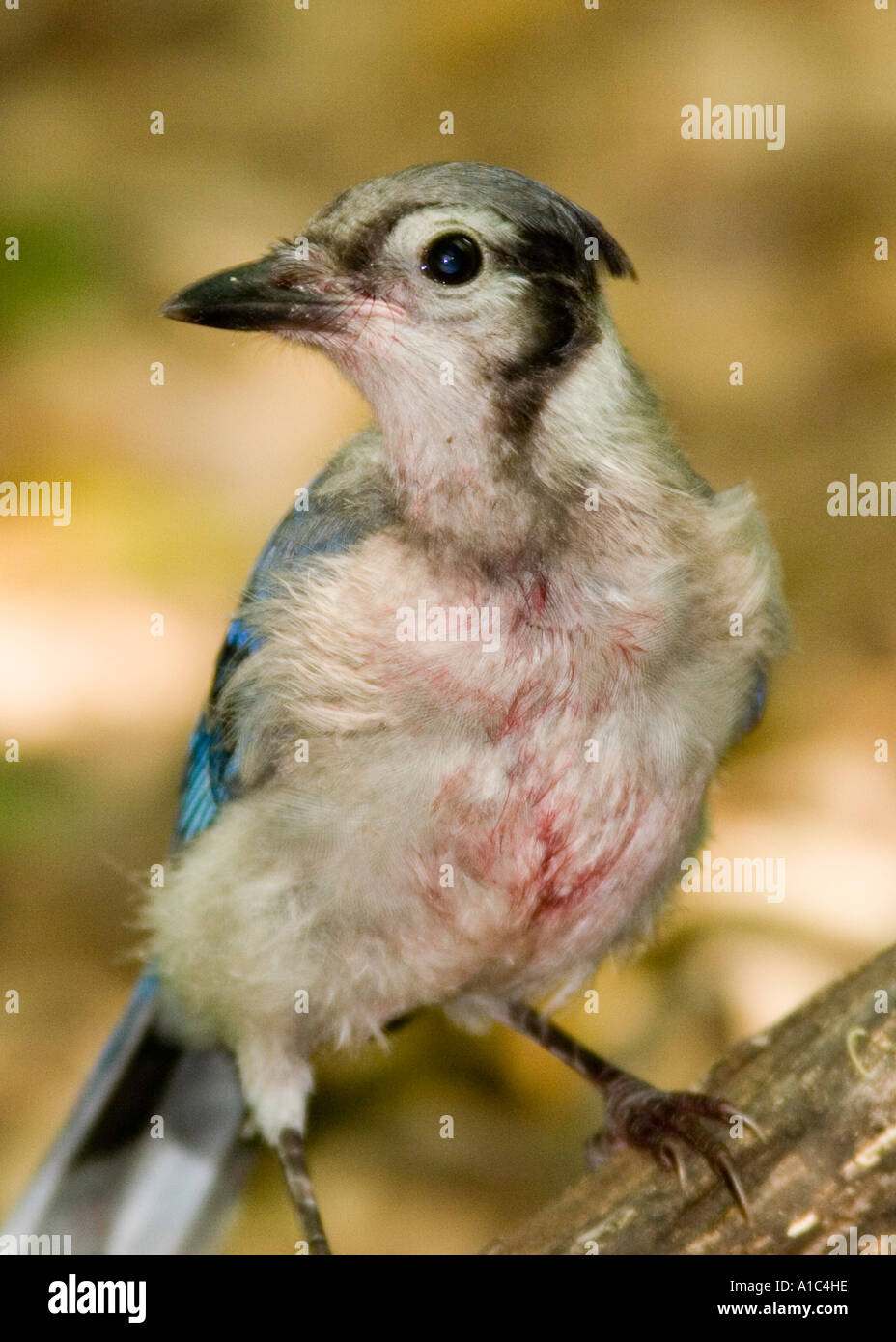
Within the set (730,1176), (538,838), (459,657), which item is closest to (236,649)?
(459,657)

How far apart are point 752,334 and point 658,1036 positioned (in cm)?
262

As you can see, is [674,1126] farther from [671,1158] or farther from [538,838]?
[538,838]

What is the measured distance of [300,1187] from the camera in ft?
10.6

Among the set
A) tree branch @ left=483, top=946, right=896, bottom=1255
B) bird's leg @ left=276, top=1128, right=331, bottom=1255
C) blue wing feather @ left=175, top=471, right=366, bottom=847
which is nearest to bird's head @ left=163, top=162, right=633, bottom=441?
blue wing feather @ left=175, top=471, right=366, bottom=847

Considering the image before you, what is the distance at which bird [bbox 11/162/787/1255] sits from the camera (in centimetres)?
251

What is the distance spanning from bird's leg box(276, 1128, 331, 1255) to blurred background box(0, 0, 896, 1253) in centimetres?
52

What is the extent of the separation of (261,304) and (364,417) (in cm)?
120

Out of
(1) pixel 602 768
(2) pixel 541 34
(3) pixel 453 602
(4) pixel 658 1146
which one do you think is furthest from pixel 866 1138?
(2) pixel 541 34

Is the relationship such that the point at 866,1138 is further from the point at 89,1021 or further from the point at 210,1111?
the point at 89,1021

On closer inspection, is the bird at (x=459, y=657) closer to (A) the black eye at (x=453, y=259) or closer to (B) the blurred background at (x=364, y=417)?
(A) the black eye at (x=453, y=259)

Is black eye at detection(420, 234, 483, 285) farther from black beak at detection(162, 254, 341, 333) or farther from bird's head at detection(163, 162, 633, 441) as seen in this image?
black beak at detection(162, 254, 341, 333)

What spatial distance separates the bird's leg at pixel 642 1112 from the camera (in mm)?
2656

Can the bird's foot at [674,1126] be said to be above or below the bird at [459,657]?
below

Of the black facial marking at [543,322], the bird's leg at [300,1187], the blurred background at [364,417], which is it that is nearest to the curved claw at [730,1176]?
the blurred background at [364,417]
